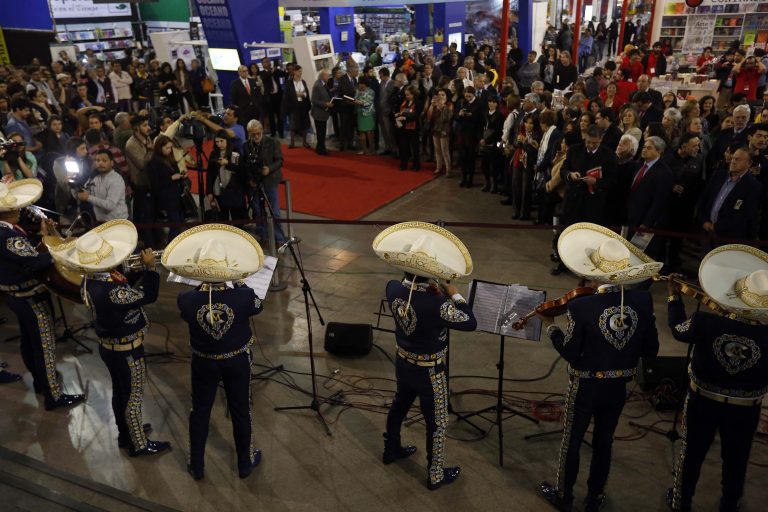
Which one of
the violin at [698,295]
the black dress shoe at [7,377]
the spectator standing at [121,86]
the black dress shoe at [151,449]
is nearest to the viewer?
the violin at [698,295]

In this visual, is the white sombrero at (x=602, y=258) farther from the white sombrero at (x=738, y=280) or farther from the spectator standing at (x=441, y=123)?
the spectator standing at (x=441, y=123)

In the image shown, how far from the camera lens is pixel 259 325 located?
5.96 m

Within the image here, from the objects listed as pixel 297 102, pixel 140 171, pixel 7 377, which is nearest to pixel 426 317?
pixel 7 377

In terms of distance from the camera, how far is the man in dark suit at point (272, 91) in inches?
476

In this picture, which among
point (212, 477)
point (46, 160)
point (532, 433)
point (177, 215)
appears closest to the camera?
point (212, 477)

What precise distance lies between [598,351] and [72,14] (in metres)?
21.6

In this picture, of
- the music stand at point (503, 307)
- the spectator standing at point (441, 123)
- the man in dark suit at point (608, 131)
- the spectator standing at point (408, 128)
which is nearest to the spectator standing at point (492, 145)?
the spectator standing at point (441, 123)

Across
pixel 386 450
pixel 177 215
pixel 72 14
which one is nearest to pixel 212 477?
pixel 386 450

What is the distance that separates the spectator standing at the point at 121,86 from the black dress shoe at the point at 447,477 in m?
12.4

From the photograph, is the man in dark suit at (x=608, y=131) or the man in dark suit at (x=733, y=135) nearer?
the man in dark suit at (x=733, y=135)

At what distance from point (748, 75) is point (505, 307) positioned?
932cm

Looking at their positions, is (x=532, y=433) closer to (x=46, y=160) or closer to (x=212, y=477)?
(x=212, y=477)

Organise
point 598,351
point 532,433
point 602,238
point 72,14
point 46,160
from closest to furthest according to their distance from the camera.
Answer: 1. point 598,351
2. point 602,238
3. point 532,433
4. point 46,160
5. point 72,14

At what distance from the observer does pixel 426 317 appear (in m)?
3.55
